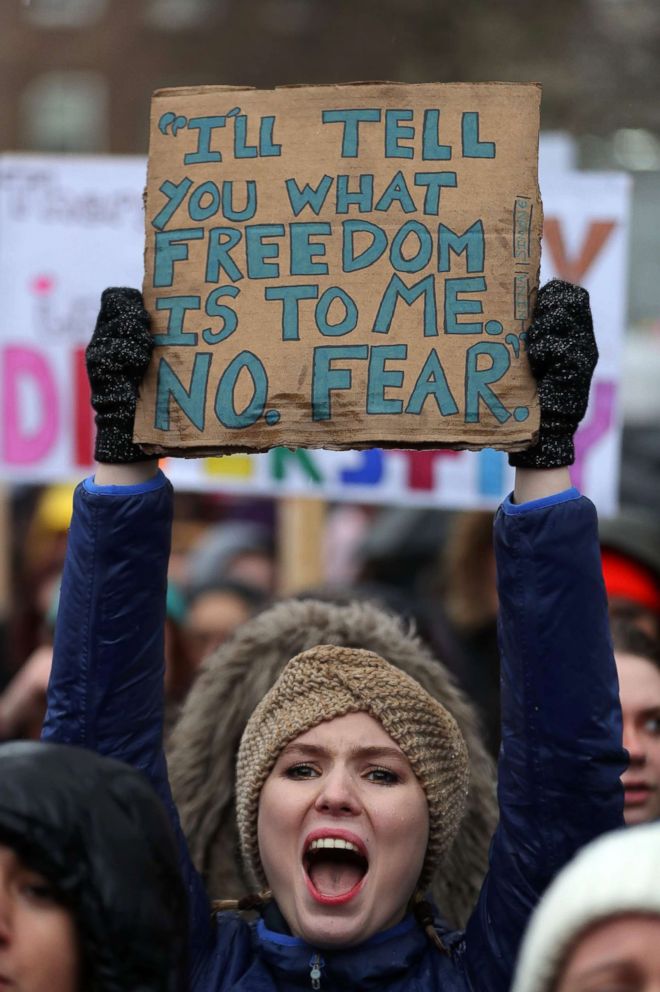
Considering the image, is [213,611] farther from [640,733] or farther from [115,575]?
[115,575]

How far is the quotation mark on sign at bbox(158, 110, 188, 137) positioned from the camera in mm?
2252

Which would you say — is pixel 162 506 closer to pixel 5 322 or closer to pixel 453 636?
pixel 453 636

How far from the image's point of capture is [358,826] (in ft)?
7.09

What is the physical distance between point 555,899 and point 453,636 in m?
1.84

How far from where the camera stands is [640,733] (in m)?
2.78

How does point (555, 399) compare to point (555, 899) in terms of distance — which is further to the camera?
point (555, 399)

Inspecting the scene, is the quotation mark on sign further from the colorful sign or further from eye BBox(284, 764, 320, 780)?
the colorful sign

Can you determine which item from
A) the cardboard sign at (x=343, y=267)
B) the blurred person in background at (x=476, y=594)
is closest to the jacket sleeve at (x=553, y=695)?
the cardboard sign at (x=343, y=267)

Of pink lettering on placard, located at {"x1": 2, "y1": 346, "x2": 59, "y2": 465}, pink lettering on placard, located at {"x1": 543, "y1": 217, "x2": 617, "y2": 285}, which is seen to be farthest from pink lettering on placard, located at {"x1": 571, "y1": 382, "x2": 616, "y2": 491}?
pink lettering on placard, located at {"x1": 2, "y1": 346, "x2": 59, "y2": 465}

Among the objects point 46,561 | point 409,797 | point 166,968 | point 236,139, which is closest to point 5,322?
point 46,561

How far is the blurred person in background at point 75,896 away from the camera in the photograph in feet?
5.29

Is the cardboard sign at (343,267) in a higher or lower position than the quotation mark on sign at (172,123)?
lower

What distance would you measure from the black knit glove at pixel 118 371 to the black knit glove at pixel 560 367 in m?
0.52

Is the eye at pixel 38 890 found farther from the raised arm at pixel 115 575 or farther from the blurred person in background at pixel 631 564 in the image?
the blurred person in background at pixel 631 564
